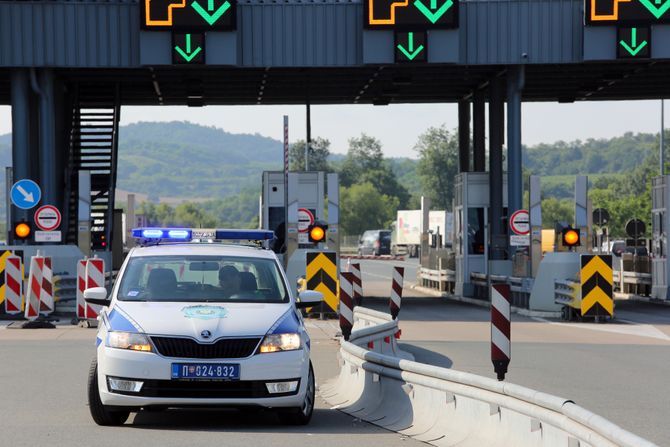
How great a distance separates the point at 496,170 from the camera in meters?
38.4

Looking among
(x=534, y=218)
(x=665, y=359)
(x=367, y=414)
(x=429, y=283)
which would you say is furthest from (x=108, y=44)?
(x=367, y=414)

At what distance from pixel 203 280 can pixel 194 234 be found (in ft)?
6.13

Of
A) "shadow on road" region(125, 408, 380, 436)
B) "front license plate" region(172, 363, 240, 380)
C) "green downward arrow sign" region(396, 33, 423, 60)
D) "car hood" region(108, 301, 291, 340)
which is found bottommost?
"shadow on road" region(125, 408, 380, 436)

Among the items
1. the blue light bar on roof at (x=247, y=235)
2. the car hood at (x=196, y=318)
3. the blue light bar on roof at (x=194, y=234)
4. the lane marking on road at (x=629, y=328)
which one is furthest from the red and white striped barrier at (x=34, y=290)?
the car hood at (x=196, y=318)

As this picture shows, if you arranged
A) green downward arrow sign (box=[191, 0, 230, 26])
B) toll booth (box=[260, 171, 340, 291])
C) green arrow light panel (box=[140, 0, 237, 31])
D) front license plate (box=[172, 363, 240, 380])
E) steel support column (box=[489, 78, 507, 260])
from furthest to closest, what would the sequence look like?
steel support column (box=[489, 78, 507, 260]) < green downward arrow sign (box=[191, 0, 230, 26]) < green arrow light panel (box=[140, 0, 237, 31]) < toll booth (box=[260, 171, 340, 291]) < front license plate (box=[172, 363, 240, 380])

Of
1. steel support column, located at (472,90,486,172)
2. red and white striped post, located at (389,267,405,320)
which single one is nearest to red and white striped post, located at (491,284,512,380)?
red and white striped post, located at (389,267,405,320)

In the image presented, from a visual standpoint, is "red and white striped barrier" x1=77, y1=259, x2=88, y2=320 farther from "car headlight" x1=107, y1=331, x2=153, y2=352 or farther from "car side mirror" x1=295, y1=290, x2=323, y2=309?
"car headlight" x1=107, y1=331, x2=153, y2=352

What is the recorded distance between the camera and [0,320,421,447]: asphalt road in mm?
10734

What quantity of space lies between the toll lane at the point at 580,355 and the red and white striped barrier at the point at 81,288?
5958 millimetres

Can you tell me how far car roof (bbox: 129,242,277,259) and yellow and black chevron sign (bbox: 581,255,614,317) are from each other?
1495 centimetres

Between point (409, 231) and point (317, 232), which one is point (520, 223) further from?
point (409, 231)

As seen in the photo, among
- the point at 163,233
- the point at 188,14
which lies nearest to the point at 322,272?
the point at 188,14

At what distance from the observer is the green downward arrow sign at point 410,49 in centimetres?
3353

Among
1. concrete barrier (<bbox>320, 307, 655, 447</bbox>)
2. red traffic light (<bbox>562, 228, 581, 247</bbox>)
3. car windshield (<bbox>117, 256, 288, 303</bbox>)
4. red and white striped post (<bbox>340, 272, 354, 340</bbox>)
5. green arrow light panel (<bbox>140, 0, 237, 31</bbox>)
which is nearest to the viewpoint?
concrete barrier (<bbox>320, 307, 655, 447</bbox>)
